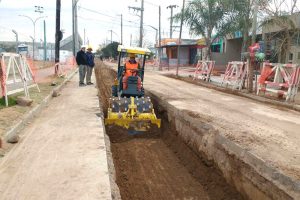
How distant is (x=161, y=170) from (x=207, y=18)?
2345cm

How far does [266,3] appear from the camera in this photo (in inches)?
647

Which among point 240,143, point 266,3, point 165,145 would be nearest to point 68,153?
point 240,143

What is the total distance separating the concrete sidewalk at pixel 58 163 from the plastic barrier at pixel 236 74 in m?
10.4

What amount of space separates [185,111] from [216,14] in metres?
20.1

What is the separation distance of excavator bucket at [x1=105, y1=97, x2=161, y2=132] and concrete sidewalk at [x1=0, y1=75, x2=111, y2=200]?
60cm

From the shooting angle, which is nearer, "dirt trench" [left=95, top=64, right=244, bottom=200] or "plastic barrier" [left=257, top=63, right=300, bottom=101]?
"dirt trench" [left=95, top=64, right=244, bottom=200]

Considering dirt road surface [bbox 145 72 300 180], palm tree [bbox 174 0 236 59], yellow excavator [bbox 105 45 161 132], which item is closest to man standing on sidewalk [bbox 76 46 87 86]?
dirt road surface [bbox 145 72 300 180]

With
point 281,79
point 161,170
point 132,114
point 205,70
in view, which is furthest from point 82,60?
point 161,170

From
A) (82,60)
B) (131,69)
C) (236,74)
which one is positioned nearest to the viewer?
(131,69)

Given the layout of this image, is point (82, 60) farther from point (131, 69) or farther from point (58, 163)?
point (58, 163)

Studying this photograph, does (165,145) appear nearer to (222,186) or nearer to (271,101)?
(222,186)

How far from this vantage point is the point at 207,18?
2919cm

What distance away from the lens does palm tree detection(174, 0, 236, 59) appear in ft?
93.8

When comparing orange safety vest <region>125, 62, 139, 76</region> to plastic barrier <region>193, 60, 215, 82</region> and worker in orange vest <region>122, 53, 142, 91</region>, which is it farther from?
plastic barrier <region>193, 60, 215, 82</region>
